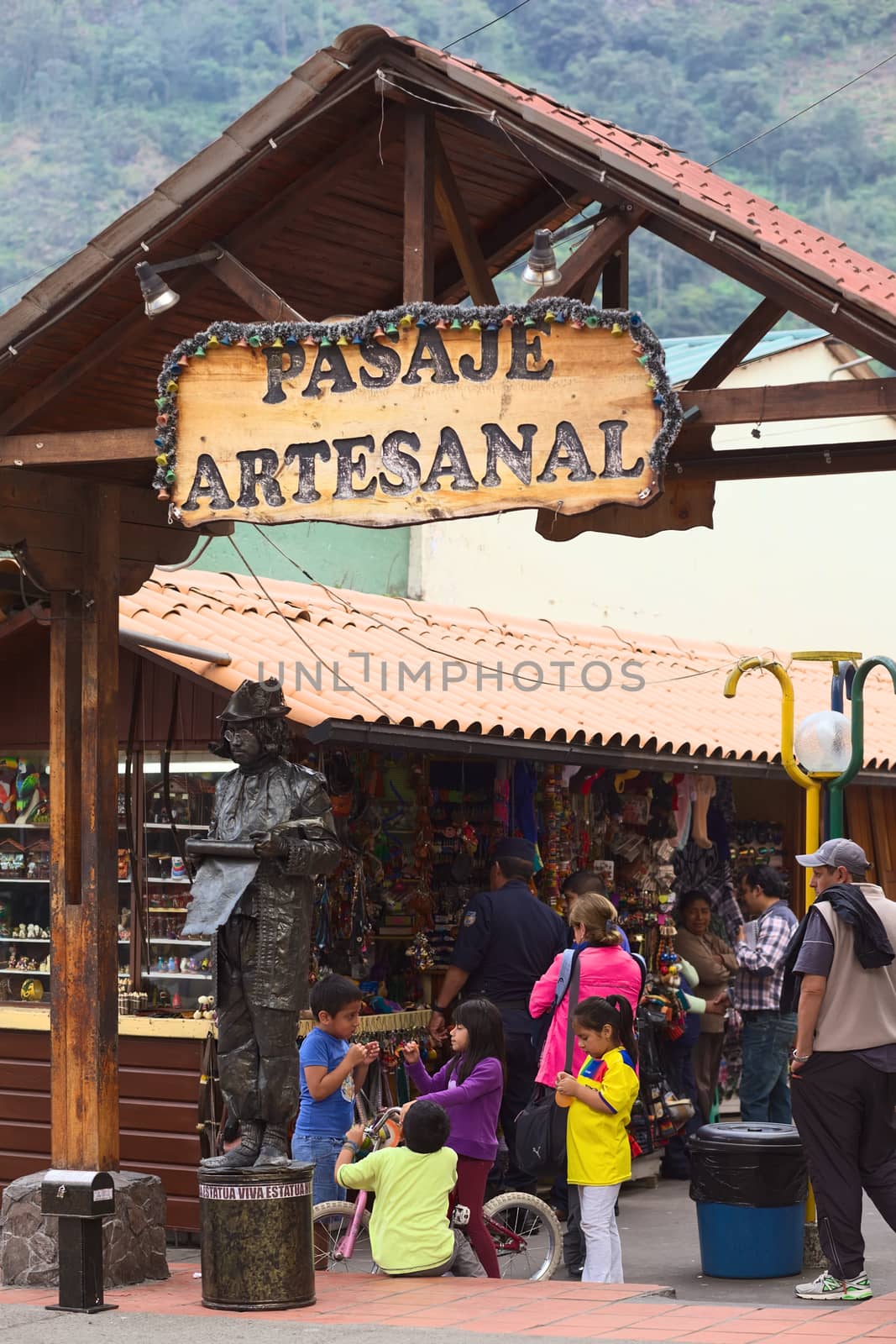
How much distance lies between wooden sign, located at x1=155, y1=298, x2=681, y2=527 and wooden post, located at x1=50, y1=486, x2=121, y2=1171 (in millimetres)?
1138

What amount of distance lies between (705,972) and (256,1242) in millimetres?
6220

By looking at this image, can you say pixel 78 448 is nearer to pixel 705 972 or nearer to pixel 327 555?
pixel 705 972

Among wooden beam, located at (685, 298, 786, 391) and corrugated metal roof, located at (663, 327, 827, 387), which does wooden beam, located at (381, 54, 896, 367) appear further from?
corrugated metal roof, located at (663, 327, 827, 387)

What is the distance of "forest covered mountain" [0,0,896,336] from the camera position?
63.9 metres

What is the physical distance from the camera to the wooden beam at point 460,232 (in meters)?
7.53

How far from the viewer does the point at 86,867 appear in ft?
27.4

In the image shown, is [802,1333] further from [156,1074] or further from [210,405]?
[156,1074]

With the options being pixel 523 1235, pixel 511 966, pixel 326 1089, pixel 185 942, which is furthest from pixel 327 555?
pixel 523 1235

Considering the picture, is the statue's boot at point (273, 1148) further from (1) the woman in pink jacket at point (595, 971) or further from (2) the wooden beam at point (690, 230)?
(2) the wooden beam at point (690, 230)

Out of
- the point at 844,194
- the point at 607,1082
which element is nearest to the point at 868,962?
the point at 607,1082

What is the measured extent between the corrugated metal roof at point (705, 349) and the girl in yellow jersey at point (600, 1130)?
44.1 feet

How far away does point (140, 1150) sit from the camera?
34.3 ft

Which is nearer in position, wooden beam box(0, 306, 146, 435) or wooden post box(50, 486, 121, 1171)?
wooden beam box(0, 306, 146, 435)

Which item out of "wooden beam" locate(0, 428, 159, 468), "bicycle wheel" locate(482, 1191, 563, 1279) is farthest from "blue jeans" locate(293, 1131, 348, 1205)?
"wooden beam" locate(0, 428, 159, 468)
